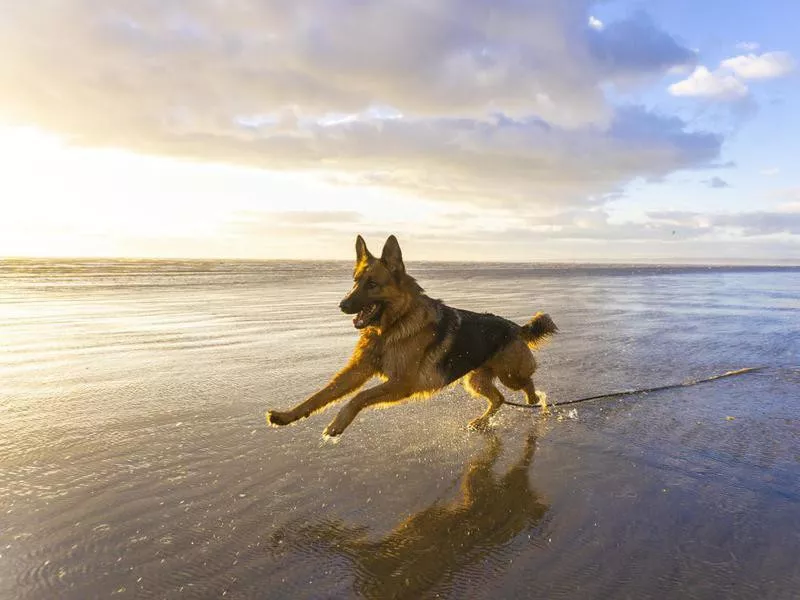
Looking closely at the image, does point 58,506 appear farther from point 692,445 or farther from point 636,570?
point 692,445

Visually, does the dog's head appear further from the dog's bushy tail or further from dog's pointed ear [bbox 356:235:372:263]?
the dog's bushy tail

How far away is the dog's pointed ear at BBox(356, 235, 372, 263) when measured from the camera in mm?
6402

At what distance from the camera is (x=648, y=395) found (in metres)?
7.22

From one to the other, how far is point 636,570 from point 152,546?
9.05 ft

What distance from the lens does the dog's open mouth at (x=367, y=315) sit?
235 inches

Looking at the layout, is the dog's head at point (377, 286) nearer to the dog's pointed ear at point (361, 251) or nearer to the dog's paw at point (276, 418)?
the dog's pointed ear at point (361, 251)

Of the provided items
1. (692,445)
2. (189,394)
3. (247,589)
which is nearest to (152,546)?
(247,589)

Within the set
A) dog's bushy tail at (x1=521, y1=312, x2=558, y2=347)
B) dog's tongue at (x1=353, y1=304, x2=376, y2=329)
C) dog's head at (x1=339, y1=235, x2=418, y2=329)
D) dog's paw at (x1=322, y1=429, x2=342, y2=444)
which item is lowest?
dog's paw at (x1=322, y1=429, x2=342, y2=444)

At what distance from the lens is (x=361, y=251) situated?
256 inches

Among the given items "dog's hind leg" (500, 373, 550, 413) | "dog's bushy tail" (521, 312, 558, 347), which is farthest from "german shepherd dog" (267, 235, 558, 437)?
"dog's bushy tail" (521, 312, 558, 347)

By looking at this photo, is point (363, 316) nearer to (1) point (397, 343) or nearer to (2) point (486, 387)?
(1) point (397, 343)

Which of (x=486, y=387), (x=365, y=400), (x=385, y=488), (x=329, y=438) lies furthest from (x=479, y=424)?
(x=385, y=488)

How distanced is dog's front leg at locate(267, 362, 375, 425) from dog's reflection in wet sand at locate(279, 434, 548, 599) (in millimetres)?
1556

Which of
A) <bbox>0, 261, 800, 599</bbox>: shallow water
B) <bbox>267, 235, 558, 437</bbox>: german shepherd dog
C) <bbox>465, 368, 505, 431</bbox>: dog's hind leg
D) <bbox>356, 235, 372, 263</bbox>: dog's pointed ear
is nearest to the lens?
<bbox>0, 261, 800, 599</bbox>: shallow water
